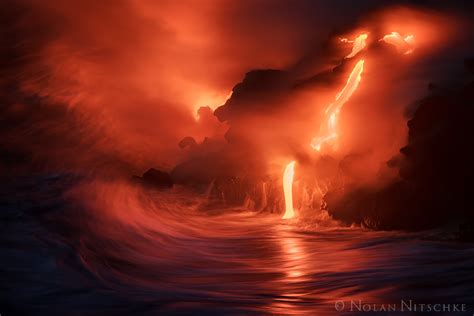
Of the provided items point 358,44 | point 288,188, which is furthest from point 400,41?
point 288,188

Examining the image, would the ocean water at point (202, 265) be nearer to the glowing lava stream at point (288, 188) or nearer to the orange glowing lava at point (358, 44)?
the glowing lava stream at point (288, 188)

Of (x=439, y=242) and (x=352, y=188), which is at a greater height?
(x=352, y=188)

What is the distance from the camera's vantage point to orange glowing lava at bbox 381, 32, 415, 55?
42.6ft

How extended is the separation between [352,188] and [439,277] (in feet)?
18.9

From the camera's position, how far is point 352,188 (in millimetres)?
13312

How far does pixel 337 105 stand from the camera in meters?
14.0

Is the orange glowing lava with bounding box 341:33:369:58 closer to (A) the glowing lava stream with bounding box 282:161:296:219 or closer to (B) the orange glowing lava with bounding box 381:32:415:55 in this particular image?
(B) the orange glowing lava with bounding box 381:32:415:55

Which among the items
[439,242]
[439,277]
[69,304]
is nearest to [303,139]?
[439,242]

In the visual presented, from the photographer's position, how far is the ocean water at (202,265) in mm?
6363

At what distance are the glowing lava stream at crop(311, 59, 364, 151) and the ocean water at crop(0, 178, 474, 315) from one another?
6.19ft

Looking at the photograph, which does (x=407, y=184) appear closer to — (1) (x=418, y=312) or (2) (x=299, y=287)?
(2) (x=299, y=287)

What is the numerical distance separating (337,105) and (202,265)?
233 inches

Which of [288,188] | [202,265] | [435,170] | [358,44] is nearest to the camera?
[202,265]

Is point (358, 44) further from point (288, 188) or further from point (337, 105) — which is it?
point (288, 188)
